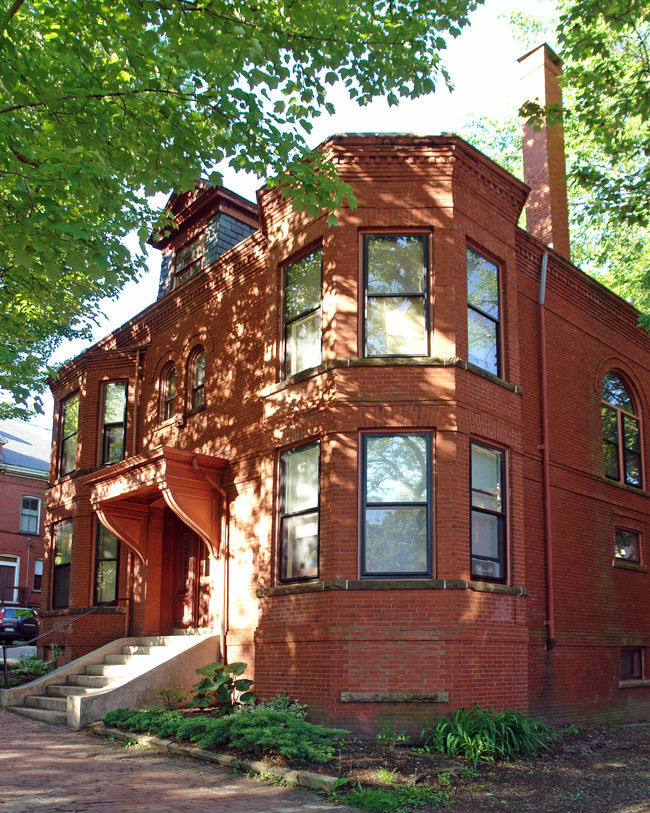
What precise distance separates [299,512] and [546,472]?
425cm

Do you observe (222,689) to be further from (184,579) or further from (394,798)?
(184,579)

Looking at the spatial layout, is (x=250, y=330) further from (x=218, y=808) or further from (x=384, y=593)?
(x=218, y=808)

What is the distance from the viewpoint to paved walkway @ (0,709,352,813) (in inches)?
277

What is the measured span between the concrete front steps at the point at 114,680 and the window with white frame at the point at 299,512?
91.5 inches

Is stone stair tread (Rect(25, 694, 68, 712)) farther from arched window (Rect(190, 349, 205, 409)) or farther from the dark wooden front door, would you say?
arched window (Rect(190, 349, 205, 409))

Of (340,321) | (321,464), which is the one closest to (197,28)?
(340,321)

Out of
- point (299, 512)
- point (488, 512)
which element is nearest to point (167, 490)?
point (299, 512)

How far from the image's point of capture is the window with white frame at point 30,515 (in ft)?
132

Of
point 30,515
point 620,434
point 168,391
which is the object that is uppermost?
point 168,391

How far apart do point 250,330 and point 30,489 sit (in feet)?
101

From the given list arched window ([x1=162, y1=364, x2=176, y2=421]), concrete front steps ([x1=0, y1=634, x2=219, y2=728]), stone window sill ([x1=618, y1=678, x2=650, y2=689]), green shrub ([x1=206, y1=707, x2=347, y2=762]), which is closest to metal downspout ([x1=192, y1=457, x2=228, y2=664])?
concrete front steps ([x1=0, y1=634, x2=219, y2=728])

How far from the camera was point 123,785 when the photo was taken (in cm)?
779

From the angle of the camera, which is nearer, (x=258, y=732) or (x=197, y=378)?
(x=258, y=732)

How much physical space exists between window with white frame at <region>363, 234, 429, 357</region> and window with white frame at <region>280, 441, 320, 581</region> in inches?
71.0
